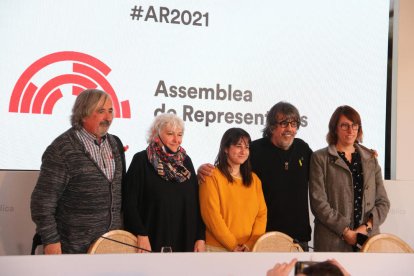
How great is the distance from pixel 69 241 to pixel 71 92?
1.35 metres

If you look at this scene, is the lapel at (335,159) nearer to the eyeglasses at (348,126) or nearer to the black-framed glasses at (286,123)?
the eyeglasses at (348,126)

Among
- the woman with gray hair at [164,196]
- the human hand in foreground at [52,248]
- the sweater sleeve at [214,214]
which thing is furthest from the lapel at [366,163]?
the human hand in foreground at [52,248]

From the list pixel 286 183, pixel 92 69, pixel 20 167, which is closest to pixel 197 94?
pixel 92 69

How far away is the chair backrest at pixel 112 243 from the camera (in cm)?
279

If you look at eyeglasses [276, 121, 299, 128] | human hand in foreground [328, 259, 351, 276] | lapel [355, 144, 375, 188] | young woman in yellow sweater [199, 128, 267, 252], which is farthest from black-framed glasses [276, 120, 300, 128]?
human hand in foreground [328, 259, 351, 276]

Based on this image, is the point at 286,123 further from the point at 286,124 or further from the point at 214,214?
the point at 214,214

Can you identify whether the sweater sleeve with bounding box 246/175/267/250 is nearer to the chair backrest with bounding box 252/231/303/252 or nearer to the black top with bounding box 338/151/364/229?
the chair backrest with bounding box 252/231/303/252

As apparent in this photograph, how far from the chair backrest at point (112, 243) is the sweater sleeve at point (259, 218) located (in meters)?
0.87

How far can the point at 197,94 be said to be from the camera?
4551 mm

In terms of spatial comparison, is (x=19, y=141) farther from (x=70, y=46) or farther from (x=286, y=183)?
(x=286, y=183)

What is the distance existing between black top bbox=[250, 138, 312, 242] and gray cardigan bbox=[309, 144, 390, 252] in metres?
0.10

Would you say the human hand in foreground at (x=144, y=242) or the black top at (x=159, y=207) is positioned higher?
the black top at (x=159, y=207)

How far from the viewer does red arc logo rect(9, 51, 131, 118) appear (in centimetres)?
418

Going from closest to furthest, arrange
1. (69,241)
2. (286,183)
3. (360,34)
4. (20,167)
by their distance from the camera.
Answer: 1. (69,241)
2. (286,183)
3. (20,167)
4. (360,34)
